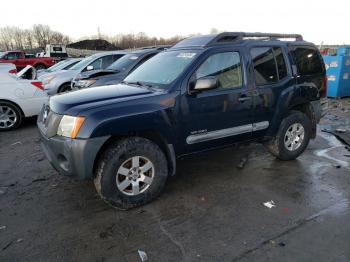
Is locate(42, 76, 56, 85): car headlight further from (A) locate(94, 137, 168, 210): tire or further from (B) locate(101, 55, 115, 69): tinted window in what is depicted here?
(A) locate(94, 137, 168, 210): tire

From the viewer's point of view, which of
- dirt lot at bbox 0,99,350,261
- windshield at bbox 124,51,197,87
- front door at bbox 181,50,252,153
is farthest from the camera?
windshield at bbox 124,51,197,87

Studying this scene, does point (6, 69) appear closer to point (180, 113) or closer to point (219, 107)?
point (180, 113)

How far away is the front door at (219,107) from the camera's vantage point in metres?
3.81

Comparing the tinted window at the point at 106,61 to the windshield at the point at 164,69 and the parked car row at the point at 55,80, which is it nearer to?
the parked car row at the point at 55,80

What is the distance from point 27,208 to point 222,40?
11.0 feet

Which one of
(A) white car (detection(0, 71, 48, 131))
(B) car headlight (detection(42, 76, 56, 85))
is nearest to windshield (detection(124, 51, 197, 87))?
(A) white car (detection(0, 71, 48, 131))

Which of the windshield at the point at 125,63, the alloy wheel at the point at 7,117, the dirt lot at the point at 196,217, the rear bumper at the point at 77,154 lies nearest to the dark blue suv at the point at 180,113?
the rear bumper at the point at 77,154

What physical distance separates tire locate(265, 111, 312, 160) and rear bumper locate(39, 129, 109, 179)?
2.86m

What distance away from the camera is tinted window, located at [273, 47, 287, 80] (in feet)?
15.3

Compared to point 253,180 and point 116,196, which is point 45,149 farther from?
point 253,180

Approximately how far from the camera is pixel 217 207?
3641mm

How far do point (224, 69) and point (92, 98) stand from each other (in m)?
1.78

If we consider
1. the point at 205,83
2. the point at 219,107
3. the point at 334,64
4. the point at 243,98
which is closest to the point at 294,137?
the point at 243,98

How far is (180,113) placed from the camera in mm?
3697
